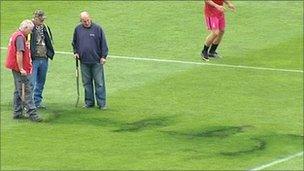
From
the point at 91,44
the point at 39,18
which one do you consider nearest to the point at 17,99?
the point at 39,18

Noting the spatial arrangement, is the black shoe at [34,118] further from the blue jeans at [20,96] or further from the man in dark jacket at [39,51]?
the man in dark jacket at [39,51]

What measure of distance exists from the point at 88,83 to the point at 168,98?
1.74 m

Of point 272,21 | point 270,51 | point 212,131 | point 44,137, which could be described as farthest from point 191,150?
point 272,21

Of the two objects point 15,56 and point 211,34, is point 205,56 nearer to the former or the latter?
point 211,34

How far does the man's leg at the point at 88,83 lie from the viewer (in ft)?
76.9

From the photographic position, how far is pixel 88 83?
77.1 ft

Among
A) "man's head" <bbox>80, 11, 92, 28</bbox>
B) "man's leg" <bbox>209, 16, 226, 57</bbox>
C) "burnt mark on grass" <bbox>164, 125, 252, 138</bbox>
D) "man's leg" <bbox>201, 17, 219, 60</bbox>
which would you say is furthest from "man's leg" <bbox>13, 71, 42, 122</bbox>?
"man's leg" <bbox>209, 16, 226, 57</bbox>

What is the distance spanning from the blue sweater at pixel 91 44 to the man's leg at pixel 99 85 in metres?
0.18

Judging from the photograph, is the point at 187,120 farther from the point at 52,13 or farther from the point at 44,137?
the point at 52,13

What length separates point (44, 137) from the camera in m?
21.3

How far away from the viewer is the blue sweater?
2334 centimetres

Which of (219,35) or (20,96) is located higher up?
(20,96)

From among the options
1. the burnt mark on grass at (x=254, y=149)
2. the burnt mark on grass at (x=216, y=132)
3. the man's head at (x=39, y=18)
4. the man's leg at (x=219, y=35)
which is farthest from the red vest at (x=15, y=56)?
the man's leg at (x=219, y=35)

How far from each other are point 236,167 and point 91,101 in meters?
4.90
